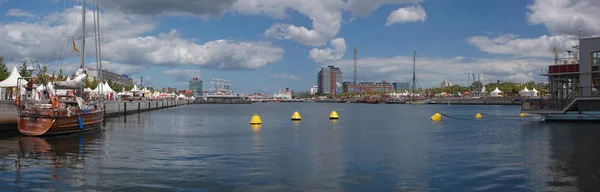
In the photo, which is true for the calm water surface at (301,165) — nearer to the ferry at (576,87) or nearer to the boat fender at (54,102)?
the boat fender at (54,102)

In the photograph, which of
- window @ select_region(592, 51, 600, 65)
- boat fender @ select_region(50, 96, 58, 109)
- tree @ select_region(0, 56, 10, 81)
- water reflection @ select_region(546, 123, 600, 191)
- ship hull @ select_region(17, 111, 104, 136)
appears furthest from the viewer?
tree @ select_region(0, 56, 10, 81)

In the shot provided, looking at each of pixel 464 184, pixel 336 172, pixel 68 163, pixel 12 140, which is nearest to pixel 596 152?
pixel 464 184

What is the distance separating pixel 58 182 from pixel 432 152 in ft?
66.6

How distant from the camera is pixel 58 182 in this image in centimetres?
1853

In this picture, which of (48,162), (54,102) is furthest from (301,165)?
(54,102)

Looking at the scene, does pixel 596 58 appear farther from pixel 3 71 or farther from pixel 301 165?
pixel 3 71

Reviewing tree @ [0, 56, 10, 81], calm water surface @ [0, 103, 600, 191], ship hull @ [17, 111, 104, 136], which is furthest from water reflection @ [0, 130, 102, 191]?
tree @ [0, 56, 10, 81]

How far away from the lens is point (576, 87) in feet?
163

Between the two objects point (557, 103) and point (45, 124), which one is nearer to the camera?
point (45, 124)

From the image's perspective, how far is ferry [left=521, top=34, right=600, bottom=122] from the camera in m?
48.1

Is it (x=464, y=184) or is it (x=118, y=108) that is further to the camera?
(x=118, y=108)

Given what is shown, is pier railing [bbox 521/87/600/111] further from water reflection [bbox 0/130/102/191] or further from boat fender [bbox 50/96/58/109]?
boat fender [bbox 50/96/58/109]

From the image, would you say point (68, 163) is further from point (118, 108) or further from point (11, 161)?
point (118, 108)

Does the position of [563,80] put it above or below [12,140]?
above
